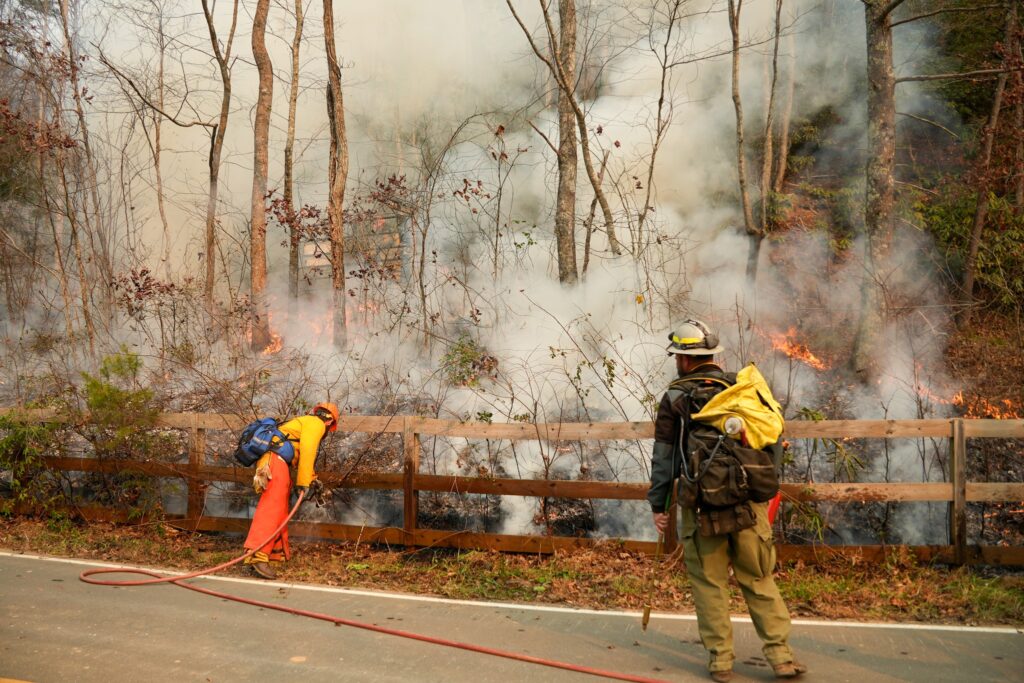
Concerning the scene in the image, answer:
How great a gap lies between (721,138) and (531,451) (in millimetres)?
12176

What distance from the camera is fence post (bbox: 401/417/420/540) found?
25.2ft

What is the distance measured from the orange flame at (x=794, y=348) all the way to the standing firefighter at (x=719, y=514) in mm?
7412

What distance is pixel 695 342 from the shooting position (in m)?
4.97

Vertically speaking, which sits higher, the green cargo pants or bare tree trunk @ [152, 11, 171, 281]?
bare tree trunk @ [152, 11, 171, 281]

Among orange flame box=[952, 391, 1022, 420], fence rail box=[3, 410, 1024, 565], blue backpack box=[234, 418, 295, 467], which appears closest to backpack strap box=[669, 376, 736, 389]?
fence rail box=[3, 410, 1024, 565]

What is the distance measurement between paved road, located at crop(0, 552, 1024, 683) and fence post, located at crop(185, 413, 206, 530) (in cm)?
206

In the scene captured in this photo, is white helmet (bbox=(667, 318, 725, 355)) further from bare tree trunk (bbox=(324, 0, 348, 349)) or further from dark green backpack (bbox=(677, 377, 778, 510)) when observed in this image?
bare tree trunk (bbox=(324, 0, 348, 349))

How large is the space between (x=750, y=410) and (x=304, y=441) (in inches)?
159

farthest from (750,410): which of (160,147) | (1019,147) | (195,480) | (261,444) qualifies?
(160,147)

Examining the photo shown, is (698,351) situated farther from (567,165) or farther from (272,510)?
(567,165)

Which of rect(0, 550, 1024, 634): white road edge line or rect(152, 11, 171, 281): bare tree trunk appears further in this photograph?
rect(152, 11, 171, 281): bare tree trunk

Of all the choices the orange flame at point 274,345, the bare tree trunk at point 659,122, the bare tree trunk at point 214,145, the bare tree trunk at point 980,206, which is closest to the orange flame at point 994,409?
the bare tree trunk at point 980,206

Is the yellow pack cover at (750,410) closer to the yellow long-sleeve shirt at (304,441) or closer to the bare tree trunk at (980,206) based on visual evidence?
the yellow long-sleeve shirt at (304,441)

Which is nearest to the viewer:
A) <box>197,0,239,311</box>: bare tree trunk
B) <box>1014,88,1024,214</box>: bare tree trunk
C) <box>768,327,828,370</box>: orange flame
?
<box>1014,88,1024,214</box>: bare tree trunk
